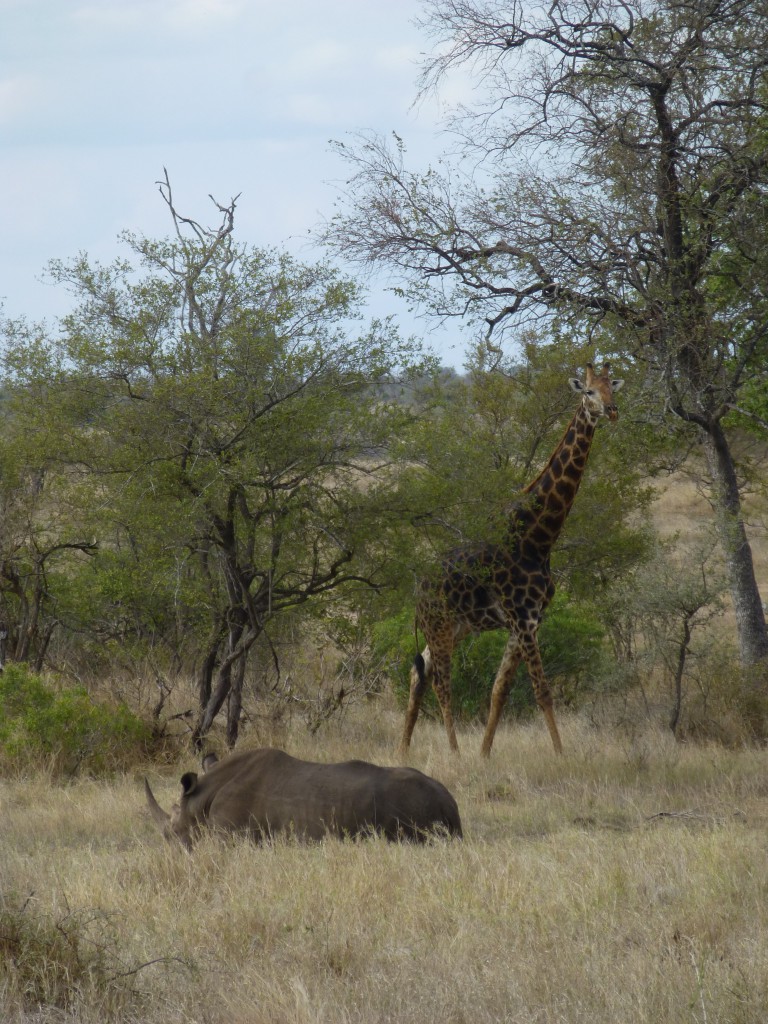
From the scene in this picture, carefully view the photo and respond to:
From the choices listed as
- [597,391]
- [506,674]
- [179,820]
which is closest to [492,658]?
[506,674]

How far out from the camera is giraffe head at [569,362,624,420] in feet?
39.3

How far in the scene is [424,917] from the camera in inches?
236

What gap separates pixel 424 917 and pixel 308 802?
2.26 meters

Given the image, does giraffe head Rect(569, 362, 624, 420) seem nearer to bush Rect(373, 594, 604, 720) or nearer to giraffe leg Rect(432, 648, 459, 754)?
giraffe leg Rect(432, 648, 459, 754)

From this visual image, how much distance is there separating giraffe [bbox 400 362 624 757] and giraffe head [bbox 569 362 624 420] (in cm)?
1

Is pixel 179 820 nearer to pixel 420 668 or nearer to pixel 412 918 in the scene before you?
pixel 412 918

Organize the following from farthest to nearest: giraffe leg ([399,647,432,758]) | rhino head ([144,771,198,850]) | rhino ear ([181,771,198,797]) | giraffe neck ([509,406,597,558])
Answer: giraffe leg ([399,647,432,758]), giraffe neck ([509,406,597,558]), rhino ear ([181,771,198,797]), rhino head ([144,771,198,850])

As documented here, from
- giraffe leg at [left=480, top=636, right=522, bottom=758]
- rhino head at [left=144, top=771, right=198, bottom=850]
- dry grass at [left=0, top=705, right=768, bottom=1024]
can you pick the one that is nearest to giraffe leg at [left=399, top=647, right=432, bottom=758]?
giraffe leg at [left=480, top=636, right=522, bottom=758]

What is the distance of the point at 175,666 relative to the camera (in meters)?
15.0

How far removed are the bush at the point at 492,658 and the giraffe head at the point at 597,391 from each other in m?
4.95

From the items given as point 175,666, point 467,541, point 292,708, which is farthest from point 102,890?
point 175,666

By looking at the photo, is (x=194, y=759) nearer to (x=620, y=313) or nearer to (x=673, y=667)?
(x=673, y=667)

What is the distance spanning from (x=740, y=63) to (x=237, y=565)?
26.8 ft

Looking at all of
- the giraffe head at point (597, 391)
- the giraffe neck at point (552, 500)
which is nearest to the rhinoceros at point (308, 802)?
the giraffe neck at point (552, 500)
